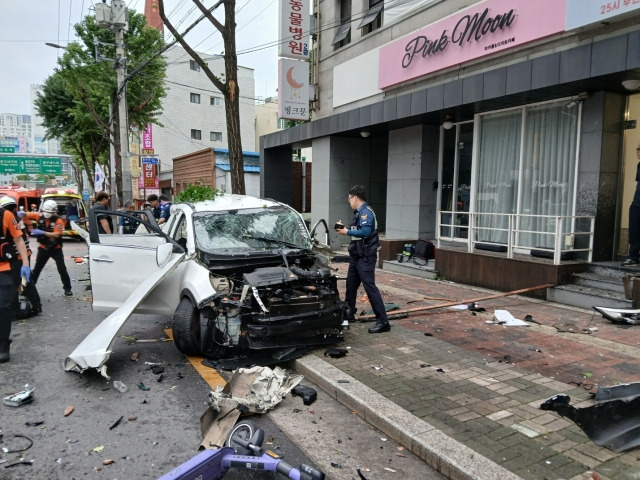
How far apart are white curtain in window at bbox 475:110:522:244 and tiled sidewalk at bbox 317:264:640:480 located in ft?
10.0

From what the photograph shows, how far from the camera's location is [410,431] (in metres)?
3.51

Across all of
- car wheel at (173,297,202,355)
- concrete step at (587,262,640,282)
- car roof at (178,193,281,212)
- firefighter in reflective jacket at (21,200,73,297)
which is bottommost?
car wheel at (173,297,202,355)

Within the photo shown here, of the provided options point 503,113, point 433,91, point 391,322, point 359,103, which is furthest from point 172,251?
point 359,103

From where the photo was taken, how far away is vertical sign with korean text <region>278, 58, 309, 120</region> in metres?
14.0

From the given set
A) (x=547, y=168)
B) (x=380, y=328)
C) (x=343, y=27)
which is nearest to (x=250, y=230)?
(x=380, y=328)

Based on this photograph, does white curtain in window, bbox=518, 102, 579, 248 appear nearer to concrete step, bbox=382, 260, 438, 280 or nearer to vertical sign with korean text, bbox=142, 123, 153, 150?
concrete step, bbox=382, 260, 438, 280

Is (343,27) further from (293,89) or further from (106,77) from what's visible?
(106,77)

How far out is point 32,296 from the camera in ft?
24.5

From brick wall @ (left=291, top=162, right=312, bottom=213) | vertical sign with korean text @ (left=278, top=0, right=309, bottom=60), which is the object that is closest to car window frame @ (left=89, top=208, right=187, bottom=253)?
vertical sign with korean text @ (left=278, top=0, right=309, bottom=60)

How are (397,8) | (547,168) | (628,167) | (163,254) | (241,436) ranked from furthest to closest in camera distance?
(397,8)
(547,168)
(628,167)
(163,254)
(241,436)

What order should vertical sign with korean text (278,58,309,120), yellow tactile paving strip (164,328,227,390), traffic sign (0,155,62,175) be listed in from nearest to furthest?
yellow tactile paving strip (164,328,227,390), vertical sign with korean text (278,58,309,120), traffic sign (0,155,62,175)

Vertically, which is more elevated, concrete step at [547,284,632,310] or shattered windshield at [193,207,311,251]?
shattered windshield at [193,207,311,251]

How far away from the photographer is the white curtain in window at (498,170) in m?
9.74

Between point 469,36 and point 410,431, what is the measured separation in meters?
8.76
